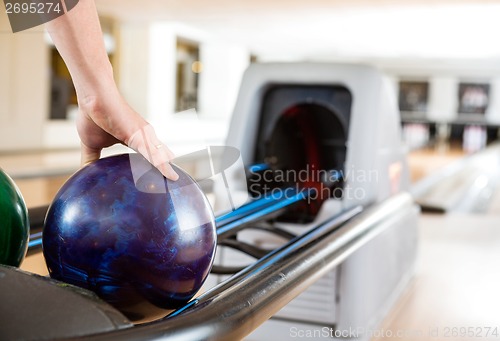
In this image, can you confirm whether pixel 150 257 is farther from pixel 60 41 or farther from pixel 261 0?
pixel 261 0

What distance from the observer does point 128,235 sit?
0.85 m

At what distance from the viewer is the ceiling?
8359 millimetres

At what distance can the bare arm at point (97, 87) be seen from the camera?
852 mm

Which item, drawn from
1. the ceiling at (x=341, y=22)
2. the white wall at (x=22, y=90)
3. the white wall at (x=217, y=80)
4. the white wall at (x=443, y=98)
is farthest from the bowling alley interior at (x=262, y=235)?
the white wall at (x=443, y=98)

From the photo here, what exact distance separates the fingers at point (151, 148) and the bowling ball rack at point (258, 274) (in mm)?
188

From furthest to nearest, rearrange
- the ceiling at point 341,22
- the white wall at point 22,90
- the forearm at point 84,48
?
the ceiling at point 341,22 → the white wall at point 22,90 → the forearm at point 84,48

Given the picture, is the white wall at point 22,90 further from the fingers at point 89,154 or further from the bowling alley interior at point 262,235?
the fingers at point 89,154

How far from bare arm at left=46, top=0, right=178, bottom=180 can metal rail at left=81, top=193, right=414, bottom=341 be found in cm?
19

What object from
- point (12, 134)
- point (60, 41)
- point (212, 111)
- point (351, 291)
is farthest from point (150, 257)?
point (212, 111)

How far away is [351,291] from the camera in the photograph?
1698mm

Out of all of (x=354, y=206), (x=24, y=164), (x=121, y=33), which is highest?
(x=121, y=33)

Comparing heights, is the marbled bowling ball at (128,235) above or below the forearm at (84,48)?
below

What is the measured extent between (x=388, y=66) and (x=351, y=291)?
58.4 feet

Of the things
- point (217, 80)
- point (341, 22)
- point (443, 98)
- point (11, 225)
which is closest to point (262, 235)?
point (11, 225)
